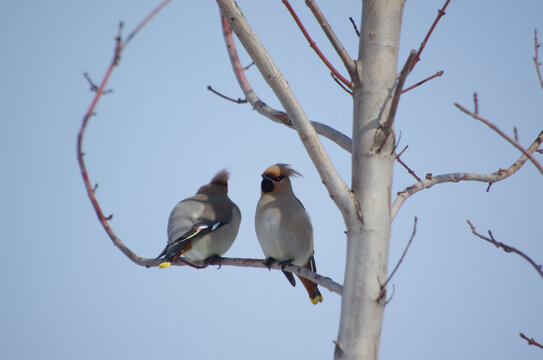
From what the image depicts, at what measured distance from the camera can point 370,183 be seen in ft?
6.00

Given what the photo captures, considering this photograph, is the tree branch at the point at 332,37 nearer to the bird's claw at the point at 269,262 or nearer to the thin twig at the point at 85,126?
the thin twig at the point at 85,126

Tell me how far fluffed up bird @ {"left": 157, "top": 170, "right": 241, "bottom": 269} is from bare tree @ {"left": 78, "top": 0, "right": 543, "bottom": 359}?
1825 mm

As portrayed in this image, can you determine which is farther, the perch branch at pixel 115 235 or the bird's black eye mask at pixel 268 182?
the bird's black eye mask at pixel 268 182

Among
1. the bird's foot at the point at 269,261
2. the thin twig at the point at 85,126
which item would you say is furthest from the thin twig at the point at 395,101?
the bird's foot at the point at 269,261

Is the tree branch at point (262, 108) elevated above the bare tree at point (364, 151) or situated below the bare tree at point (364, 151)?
above

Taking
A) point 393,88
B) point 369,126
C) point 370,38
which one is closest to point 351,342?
point 369,126

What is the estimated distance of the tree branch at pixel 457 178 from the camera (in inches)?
76.4

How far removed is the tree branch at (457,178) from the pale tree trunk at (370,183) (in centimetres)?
10

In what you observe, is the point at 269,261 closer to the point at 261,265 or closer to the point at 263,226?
the point at 263,226

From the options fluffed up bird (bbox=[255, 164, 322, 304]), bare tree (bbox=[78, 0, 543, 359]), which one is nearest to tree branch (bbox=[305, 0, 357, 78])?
bare tree (bbox=[78, 0, 543, 359])

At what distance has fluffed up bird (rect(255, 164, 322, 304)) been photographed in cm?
372

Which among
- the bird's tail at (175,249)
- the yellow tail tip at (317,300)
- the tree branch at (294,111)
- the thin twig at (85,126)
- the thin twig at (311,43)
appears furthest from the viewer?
the yellow tail tip at (317,300)

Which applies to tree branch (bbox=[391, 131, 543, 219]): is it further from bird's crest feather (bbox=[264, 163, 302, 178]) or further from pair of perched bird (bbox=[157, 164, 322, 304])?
bird's crest feather (bbox=[264, 163, 302, 178])

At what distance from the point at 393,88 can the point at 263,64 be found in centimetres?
43
